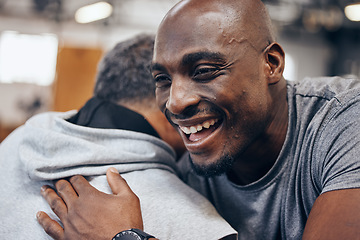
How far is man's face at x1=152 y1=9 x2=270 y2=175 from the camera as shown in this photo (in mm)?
1131

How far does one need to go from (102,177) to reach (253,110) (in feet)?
1.86

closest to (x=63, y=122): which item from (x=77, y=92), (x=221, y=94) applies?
(x=221, y=94)

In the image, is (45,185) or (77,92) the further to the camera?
(77,92)

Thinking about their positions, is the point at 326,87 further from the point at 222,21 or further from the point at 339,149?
the point at 222,21

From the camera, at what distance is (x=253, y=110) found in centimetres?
119

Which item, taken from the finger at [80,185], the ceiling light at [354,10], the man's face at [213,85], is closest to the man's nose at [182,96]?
the man's face at [213,85]

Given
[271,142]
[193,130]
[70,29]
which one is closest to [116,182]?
[193,130]

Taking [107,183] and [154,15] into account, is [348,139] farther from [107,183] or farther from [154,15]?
[154,15]

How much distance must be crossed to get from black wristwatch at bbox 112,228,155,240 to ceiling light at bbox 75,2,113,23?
638 centimetres

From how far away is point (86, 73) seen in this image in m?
5.66

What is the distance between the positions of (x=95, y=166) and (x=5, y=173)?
39 cm

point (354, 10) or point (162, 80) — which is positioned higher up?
point (354, 10)

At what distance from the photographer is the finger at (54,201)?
1153mm

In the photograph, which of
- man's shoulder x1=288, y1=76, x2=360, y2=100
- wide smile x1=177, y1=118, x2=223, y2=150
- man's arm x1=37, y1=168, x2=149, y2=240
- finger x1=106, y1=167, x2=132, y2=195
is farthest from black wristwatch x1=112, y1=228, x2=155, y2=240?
man's shoulder x1=288, y1=76, x2=360, y2=100
